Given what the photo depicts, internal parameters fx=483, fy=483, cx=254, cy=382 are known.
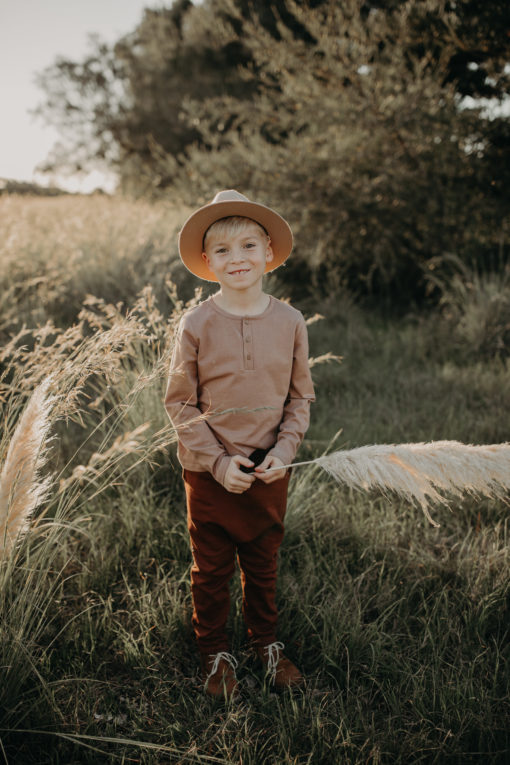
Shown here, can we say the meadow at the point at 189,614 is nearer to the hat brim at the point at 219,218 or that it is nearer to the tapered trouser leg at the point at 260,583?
the tapered trouser leg at the point at 260,583

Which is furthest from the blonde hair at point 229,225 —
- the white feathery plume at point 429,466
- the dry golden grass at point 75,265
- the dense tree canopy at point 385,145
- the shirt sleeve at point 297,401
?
the dense tree canopy at point 385,145

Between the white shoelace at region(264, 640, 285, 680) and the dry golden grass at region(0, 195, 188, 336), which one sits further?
the dry golden grass at region(0, 195, 188, 336)

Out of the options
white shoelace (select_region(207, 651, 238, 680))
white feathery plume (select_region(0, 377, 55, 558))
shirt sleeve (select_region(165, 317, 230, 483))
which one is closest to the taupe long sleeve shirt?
shirt sleeve (select_region(165, 317, 230, 483))

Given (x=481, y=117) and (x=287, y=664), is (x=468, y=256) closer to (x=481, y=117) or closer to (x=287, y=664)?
(x=481, y=117)

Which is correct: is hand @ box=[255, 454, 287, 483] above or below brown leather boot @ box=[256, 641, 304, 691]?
above

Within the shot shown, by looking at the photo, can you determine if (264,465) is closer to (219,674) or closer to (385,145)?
(219,674)

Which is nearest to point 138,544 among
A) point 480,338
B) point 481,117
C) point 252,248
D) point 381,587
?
point 381,587

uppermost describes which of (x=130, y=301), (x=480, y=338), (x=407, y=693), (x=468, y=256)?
(x=468, y=256)

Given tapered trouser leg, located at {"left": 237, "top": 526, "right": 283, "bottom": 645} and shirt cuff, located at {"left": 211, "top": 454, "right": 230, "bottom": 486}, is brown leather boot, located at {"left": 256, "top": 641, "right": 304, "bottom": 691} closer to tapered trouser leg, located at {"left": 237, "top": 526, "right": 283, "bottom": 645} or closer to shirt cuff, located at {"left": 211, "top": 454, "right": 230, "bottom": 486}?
tapered trouser leg, located at {"left": 237, "top": 526, "right": 283, "bottom": 645}

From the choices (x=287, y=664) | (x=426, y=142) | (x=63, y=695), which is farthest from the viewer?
(x=426, y=142)

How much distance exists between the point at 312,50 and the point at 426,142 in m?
1.99

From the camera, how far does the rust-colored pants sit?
171 centimetres

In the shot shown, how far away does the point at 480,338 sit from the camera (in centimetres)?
506

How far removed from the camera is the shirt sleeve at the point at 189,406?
160 centimetres
